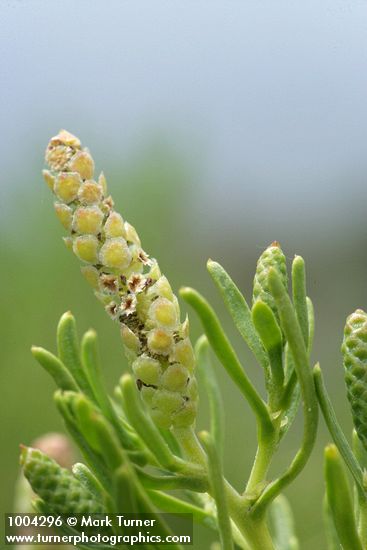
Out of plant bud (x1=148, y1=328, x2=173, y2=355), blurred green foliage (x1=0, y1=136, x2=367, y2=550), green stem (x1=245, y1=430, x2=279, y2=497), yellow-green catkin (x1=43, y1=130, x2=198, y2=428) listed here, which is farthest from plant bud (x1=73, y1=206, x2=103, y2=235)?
blurred green foliage (x1=0, y1=136, x2=367, y2=550)

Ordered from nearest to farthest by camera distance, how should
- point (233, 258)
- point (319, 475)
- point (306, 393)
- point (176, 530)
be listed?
point (306, 393) < point (176, 530) < point (319, 475) < point (233, 258)

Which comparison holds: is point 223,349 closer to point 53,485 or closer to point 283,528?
point 53,485

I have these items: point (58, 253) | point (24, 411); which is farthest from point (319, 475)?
point (58, 253)

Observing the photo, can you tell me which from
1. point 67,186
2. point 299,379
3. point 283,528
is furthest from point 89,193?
point 283,528

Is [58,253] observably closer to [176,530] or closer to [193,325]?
[193,325]

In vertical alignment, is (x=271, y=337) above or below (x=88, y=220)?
below

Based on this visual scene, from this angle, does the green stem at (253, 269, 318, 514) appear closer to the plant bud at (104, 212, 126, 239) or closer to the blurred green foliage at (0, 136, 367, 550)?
the plant bud at (104, 212, 126, 239)
